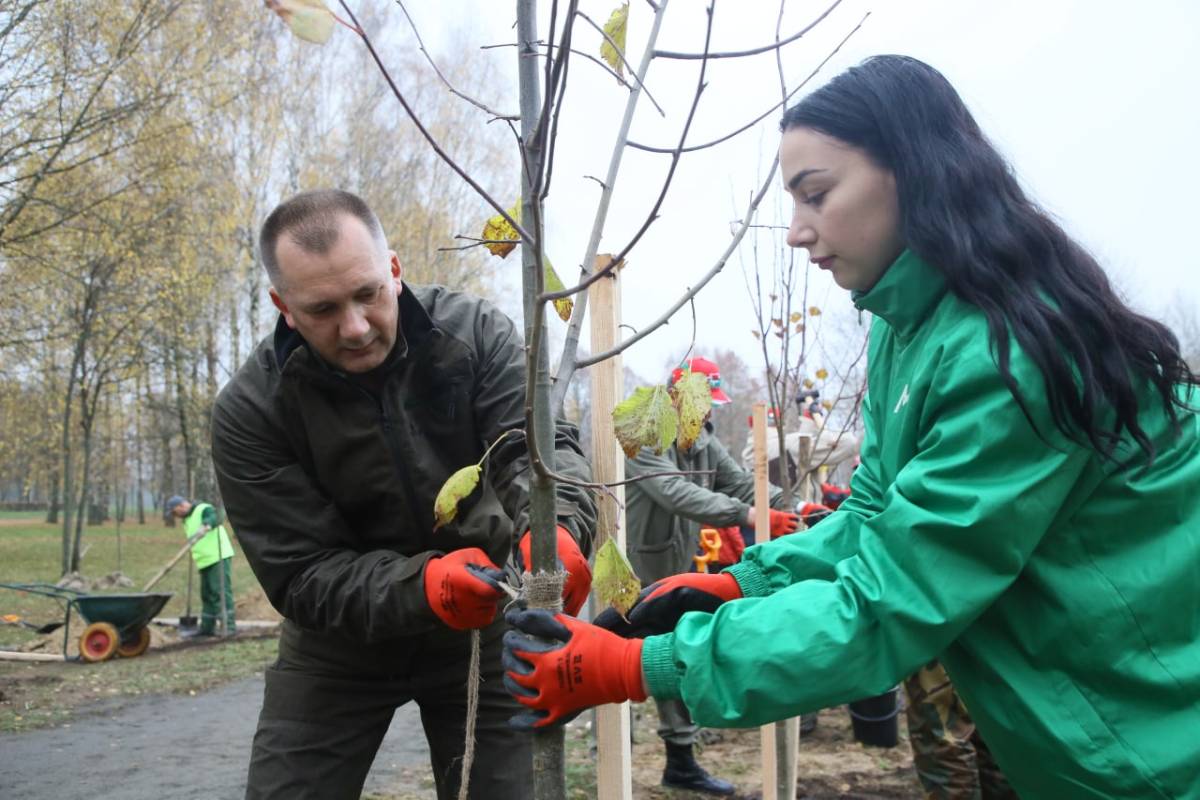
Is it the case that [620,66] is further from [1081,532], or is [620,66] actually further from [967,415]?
[1081,532]

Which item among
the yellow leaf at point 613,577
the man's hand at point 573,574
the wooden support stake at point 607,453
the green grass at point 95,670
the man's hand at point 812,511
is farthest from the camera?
the green grass at point 95,670

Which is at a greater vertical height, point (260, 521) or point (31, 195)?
point (31, 195)

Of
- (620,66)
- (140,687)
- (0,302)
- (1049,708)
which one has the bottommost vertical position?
(140,687)

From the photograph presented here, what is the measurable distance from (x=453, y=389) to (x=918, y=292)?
1.20m

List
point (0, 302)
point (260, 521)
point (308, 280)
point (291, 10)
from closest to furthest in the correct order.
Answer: point (291, 10) < point (308, 280) < point (260, 521) < point (0, 302)

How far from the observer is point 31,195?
9.35m

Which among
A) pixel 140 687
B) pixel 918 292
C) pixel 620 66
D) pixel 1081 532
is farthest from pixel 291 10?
pixel 140 687

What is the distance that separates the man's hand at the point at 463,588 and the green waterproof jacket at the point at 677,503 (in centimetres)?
245

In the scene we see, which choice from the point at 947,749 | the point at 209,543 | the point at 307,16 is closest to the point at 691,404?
the point at 307,16

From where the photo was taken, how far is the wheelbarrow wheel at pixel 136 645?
8.53 m

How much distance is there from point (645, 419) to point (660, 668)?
1.25 ft

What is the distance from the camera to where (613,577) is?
5.18 ft

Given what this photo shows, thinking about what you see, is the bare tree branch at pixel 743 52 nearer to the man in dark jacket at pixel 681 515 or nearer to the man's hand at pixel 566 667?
the man's hand at pixel 566 667

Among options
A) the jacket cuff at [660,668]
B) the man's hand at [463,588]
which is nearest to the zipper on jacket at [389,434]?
the man's hand at [463,588]
